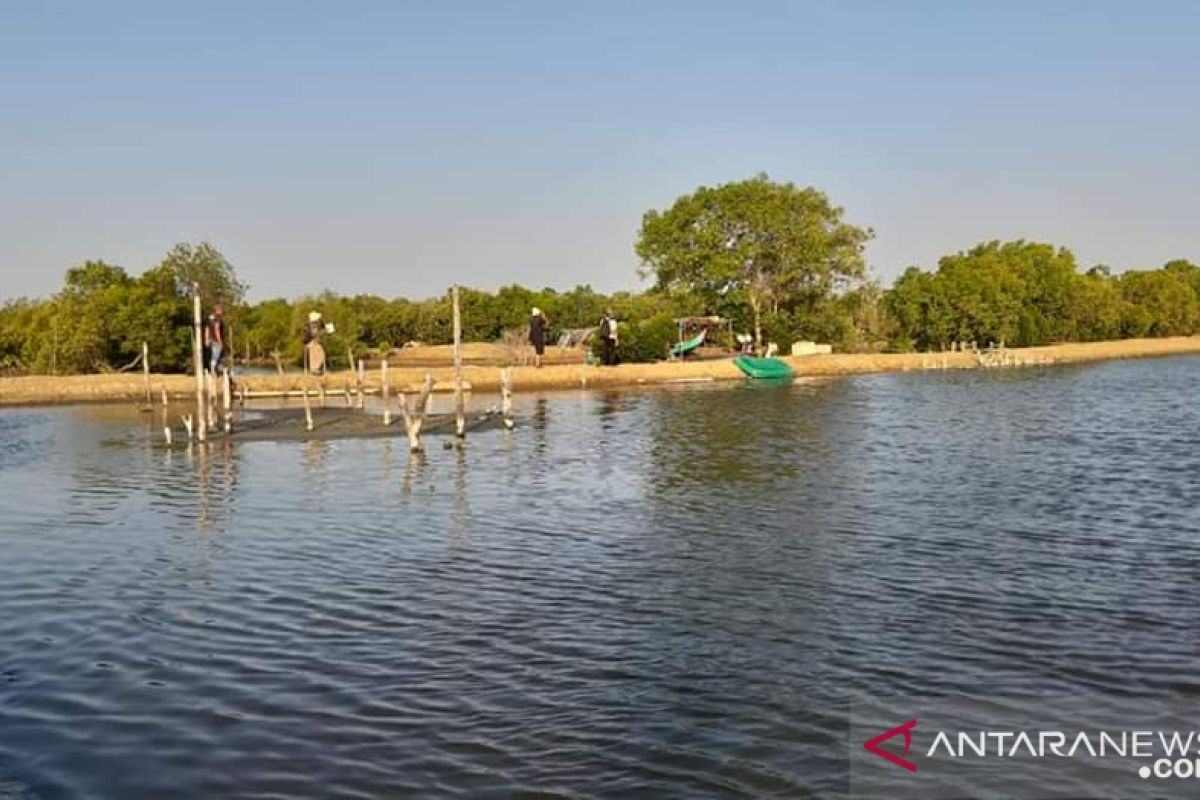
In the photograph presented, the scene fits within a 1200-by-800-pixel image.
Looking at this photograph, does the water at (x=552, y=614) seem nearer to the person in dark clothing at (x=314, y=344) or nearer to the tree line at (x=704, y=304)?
the person in dark clothing at (x=314, y=344)

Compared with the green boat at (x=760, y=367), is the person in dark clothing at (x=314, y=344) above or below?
above

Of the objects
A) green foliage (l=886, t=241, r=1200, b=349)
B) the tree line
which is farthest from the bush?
green foliage (l=886, t=241, r=1200, b=349)

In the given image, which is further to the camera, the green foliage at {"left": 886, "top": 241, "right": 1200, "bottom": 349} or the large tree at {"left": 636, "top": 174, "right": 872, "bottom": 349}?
the green foliage at {"left": 886, "top": 241, "right": 1200, "bottom": 349}

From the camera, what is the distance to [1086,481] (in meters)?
18.2

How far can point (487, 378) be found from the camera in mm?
45562

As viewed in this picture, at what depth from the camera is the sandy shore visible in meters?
41.2

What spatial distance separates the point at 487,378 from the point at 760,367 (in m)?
12.9

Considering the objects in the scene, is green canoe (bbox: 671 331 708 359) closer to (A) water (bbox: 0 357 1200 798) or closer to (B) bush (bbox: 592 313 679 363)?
(B) bush (bbox: 592 313 679 363)

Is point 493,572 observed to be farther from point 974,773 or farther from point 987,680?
point 974,773

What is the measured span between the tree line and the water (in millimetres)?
28035

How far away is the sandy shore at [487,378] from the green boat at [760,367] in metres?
0.42

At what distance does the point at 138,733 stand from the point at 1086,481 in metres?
15.2

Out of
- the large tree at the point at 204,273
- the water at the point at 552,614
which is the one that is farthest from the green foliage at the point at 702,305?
the water at the point at 552,614

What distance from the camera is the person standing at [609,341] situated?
4774 centimetres
